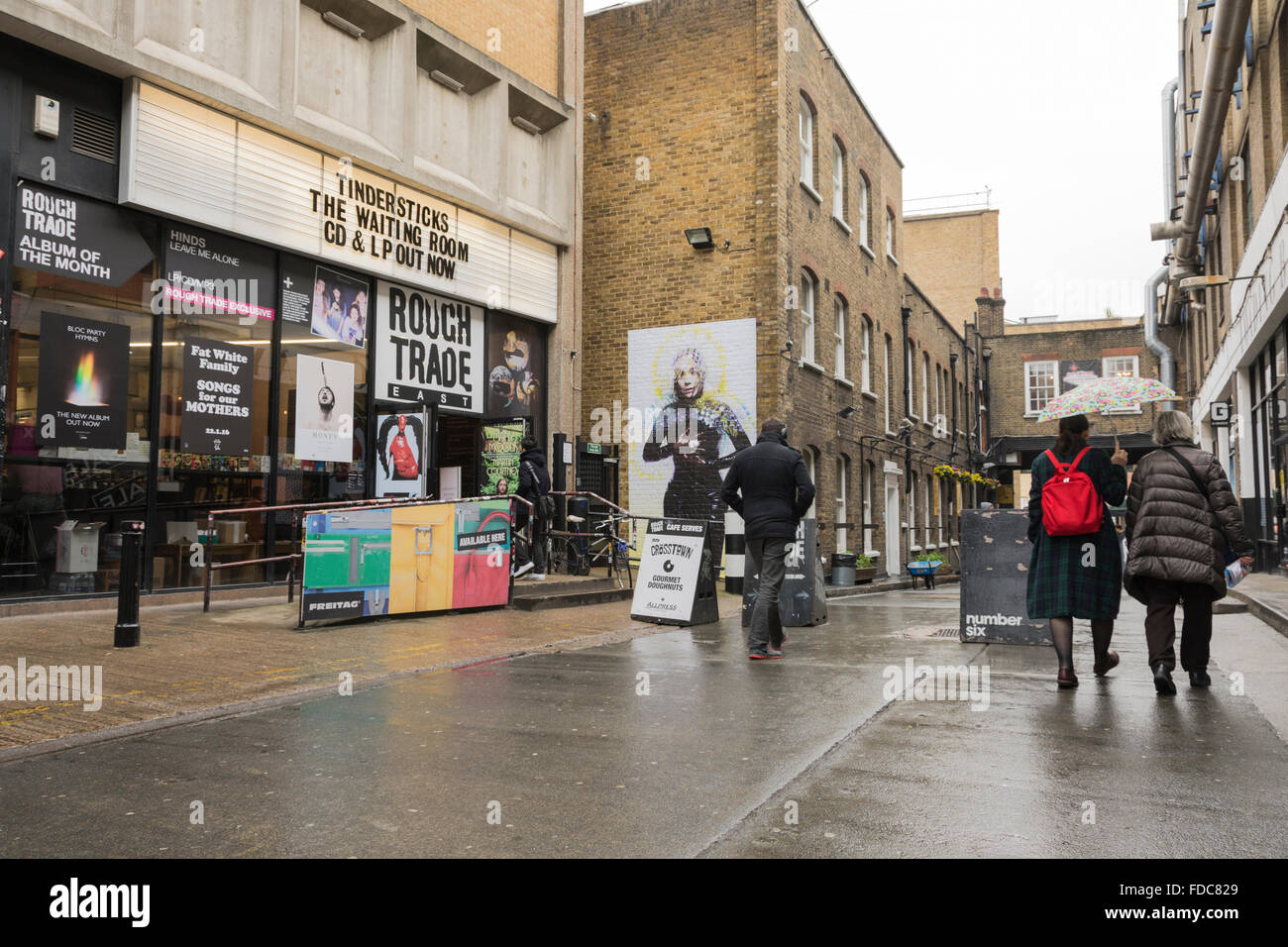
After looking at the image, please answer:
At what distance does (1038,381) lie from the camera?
44188 mm

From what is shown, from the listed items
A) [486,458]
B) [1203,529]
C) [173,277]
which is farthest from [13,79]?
[1203,529]

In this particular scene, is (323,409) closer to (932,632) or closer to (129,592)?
(129,592)

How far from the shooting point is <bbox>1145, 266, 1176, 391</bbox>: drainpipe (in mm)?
37812

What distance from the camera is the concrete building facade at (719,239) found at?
1889 centimetres

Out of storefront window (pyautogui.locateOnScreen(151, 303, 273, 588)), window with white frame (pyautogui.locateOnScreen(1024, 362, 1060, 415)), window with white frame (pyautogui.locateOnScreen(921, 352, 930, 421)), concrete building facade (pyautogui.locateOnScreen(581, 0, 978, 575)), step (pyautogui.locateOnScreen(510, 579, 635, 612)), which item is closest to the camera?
storefront window (pyautogui.locateOnScreen(151, 303, 273, 588))

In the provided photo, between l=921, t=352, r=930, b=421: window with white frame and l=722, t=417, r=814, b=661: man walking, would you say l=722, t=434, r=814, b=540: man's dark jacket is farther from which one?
l=921, t=352, r=930, b=421: window with white frame

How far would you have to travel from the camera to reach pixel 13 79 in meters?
9.67

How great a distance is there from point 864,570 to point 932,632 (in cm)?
1116

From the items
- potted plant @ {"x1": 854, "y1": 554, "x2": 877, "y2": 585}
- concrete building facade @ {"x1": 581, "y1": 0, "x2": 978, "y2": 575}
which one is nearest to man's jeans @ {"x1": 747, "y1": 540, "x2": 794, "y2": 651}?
concrete building facade @ {"x1": 581, "y1": 0, "x2": 978, "y2": 575}

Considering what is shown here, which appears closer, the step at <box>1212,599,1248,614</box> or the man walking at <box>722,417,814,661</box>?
the man walking at <box>722,417,814,661</box>

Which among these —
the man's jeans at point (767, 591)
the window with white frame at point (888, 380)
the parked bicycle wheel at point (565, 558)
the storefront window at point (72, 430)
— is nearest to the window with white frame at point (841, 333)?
the window with white frame at point (888, 380)

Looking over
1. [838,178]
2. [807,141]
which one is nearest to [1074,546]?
[807,141]

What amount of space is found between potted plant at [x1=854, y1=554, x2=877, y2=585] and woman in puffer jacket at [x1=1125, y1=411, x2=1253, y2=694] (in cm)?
1393

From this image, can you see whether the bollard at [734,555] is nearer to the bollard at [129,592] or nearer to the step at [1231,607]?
the step at [1231,607]
